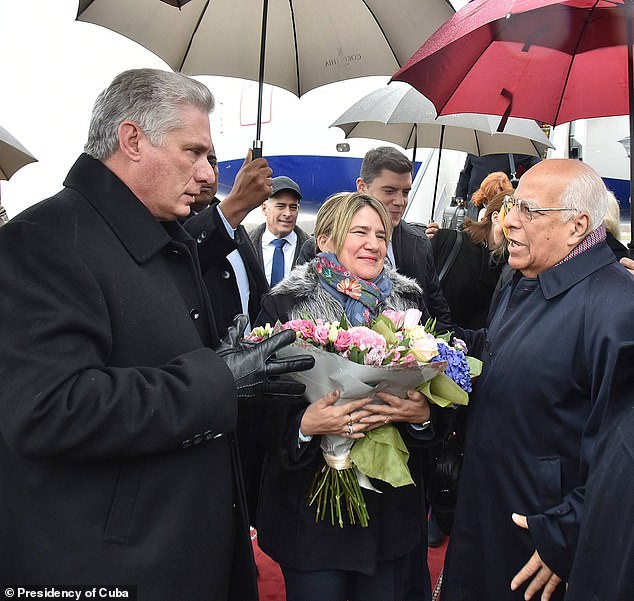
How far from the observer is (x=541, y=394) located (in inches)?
89.3

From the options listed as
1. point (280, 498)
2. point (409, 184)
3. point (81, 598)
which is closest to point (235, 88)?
point (409, 184)

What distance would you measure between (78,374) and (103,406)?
9cm

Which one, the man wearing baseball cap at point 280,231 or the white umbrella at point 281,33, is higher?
the white umbrella at point 281,33

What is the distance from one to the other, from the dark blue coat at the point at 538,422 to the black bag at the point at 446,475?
33cm

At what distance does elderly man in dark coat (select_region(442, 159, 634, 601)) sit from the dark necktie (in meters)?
3.44

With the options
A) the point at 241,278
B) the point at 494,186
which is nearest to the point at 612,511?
the point at 241,278

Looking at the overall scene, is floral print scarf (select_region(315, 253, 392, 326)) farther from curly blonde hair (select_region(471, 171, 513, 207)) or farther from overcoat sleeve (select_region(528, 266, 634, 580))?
curly blonde hair (select_region(471, 171, 513, 207))

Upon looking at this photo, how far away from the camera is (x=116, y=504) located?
1.69m

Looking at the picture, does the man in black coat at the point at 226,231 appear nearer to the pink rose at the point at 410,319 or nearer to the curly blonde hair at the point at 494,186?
the pink rose at the point at 410,319

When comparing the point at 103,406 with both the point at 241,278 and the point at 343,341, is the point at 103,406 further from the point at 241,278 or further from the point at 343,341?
the point at 241,278

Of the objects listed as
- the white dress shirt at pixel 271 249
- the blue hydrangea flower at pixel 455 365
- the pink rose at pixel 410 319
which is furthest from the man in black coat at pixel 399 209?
the white dress shirt at pixel 271 249

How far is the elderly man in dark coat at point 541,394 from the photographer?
2.12m

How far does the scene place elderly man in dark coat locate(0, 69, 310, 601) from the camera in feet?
5.11

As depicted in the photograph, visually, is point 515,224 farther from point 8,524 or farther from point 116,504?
point 8,524
